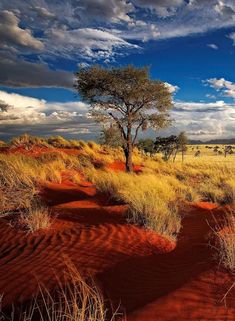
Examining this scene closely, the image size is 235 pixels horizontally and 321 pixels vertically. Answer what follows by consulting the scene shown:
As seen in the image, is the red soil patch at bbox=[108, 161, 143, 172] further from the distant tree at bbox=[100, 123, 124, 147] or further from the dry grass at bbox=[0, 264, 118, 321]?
the dry grass at bbox=[0, 264, 118, 321]

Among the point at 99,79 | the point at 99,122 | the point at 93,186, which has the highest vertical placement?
the point at 99,79

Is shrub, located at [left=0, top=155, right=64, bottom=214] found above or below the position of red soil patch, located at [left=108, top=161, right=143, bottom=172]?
→ above

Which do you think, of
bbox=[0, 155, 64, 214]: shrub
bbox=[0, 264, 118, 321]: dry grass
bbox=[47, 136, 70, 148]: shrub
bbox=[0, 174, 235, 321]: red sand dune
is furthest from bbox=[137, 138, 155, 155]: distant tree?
bbox=[0, 264, 118, 321]: dry grass

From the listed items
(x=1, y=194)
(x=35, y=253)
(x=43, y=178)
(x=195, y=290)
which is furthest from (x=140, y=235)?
(x=43, y=178)

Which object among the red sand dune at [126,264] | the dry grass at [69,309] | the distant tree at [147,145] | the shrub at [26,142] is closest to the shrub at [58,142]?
the shrub at [26,142]

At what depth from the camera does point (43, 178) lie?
1741cm

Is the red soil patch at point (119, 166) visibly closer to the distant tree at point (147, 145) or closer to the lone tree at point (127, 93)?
the lone tree at point (127, 93)

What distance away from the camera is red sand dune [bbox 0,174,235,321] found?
17.7ft

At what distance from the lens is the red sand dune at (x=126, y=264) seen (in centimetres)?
539

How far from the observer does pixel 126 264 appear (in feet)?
24.1

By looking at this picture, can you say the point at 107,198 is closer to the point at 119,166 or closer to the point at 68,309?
the point at 68,309

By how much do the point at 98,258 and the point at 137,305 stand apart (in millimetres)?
2325

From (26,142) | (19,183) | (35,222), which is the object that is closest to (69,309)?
(35,222)

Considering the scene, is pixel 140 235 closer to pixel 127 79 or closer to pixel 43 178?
pixel 43 178
